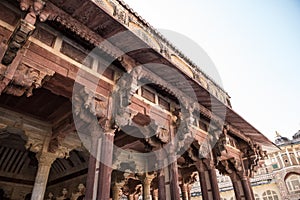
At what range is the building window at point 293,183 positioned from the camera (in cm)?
2527

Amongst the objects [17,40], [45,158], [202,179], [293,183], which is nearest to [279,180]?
[293,183]

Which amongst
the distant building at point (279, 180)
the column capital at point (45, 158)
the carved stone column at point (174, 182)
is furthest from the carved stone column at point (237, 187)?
the distant building at point (279, 180)

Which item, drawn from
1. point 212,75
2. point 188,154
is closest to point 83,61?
point 188,154

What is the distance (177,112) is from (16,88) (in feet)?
14.9

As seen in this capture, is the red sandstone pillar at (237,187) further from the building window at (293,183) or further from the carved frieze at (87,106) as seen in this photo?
the building window at (293,183)

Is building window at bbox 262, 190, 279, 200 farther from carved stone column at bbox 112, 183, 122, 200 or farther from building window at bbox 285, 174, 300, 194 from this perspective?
carved stone column at bbox 112, 183, 122, 200

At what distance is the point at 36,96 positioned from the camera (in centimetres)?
624

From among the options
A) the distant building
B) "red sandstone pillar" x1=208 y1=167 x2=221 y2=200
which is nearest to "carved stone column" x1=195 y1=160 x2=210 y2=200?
"red sandstone pillar" x1=208 y1=167 x2=221 y2=200

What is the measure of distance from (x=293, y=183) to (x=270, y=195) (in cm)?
307

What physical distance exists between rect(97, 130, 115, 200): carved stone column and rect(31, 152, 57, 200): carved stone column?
279cm

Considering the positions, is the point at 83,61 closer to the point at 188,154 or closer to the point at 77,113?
the point at 77,113

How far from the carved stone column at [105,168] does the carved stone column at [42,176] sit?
110 inches

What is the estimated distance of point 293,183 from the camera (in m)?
25.8

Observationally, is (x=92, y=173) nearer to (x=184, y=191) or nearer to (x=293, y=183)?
(x=184, y=191)
